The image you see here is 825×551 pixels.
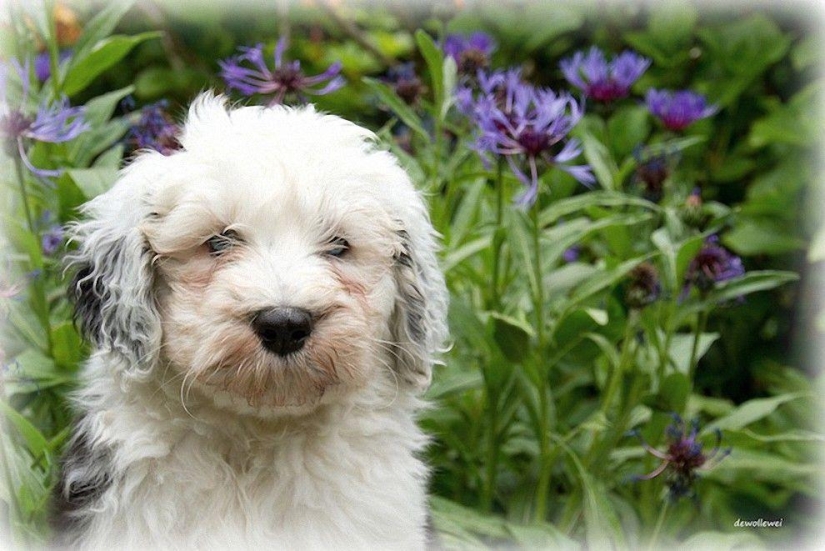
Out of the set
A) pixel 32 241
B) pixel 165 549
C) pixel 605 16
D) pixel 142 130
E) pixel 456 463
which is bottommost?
pixel 456 463

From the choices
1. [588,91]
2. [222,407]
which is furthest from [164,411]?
[588,91]

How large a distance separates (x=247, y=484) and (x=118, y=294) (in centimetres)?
70

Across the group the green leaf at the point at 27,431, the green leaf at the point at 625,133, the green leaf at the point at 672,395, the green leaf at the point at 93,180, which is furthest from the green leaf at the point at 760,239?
the green leaf at the point at 27,431

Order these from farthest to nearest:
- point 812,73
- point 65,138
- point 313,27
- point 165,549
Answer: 1. point 313,27
2. point 812,73
3. point 65,138
4. point 165,549

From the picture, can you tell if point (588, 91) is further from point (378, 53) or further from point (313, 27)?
point (313, 27)

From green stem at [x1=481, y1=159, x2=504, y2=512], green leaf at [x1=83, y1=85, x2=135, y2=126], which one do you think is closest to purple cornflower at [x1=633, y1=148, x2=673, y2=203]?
green stem at [x1=481, y1=159, x2=504, y2=512]

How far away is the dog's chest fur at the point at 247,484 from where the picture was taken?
3197 mm

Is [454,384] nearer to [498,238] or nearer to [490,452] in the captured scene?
[490,452]

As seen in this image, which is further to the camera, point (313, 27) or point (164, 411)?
point (313, 27)

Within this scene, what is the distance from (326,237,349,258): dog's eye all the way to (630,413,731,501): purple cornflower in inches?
63.1

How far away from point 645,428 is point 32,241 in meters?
2.62

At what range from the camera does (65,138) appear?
156 inches

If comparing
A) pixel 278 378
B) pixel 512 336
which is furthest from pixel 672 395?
pixel 278 378

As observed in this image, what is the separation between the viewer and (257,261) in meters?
3.06
